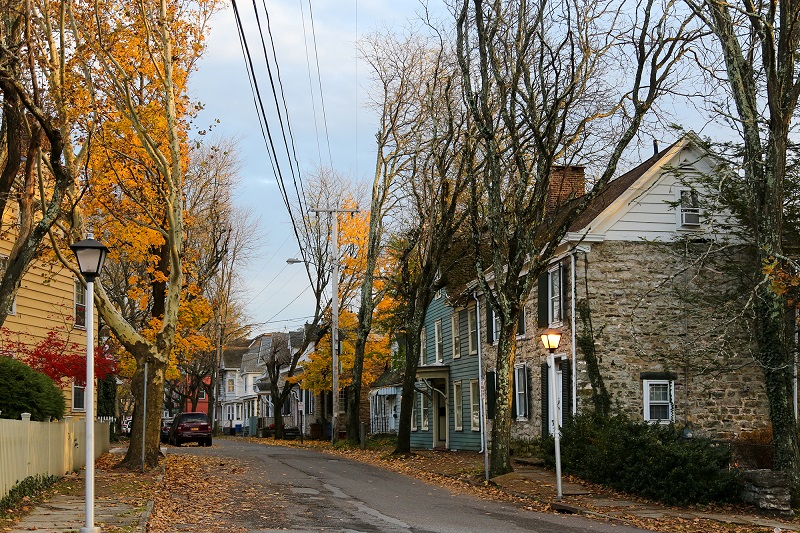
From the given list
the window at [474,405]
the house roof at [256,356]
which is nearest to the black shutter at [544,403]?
the window at [474,405]

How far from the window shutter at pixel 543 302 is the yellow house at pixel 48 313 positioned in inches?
525

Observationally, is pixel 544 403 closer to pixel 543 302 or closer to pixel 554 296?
pixel 543 302

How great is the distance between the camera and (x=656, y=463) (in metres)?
17.3

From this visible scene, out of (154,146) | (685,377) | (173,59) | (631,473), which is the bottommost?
(631,473)

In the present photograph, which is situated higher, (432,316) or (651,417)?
(432,316)

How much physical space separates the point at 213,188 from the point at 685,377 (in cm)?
1951

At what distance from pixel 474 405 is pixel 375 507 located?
18386 mm

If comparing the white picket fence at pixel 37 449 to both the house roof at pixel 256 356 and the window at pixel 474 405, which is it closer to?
the window at pixel 474 405

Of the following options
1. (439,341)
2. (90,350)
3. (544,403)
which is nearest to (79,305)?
(544,403)

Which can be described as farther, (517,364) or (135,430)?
(517,364)

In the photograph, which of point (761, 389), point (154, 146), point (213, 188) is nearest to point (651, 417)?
point (761, 389)

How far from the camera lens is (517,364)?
2966 centimetres

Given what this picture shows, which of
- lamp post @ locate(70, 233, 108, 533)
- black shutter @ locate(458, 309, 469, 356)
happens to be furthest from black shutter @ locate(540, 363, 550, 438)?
lamp post @ locate(70, 233, 108, 533)

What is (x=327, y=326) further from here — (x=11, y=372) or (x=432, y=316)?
(x=11, y=372)
